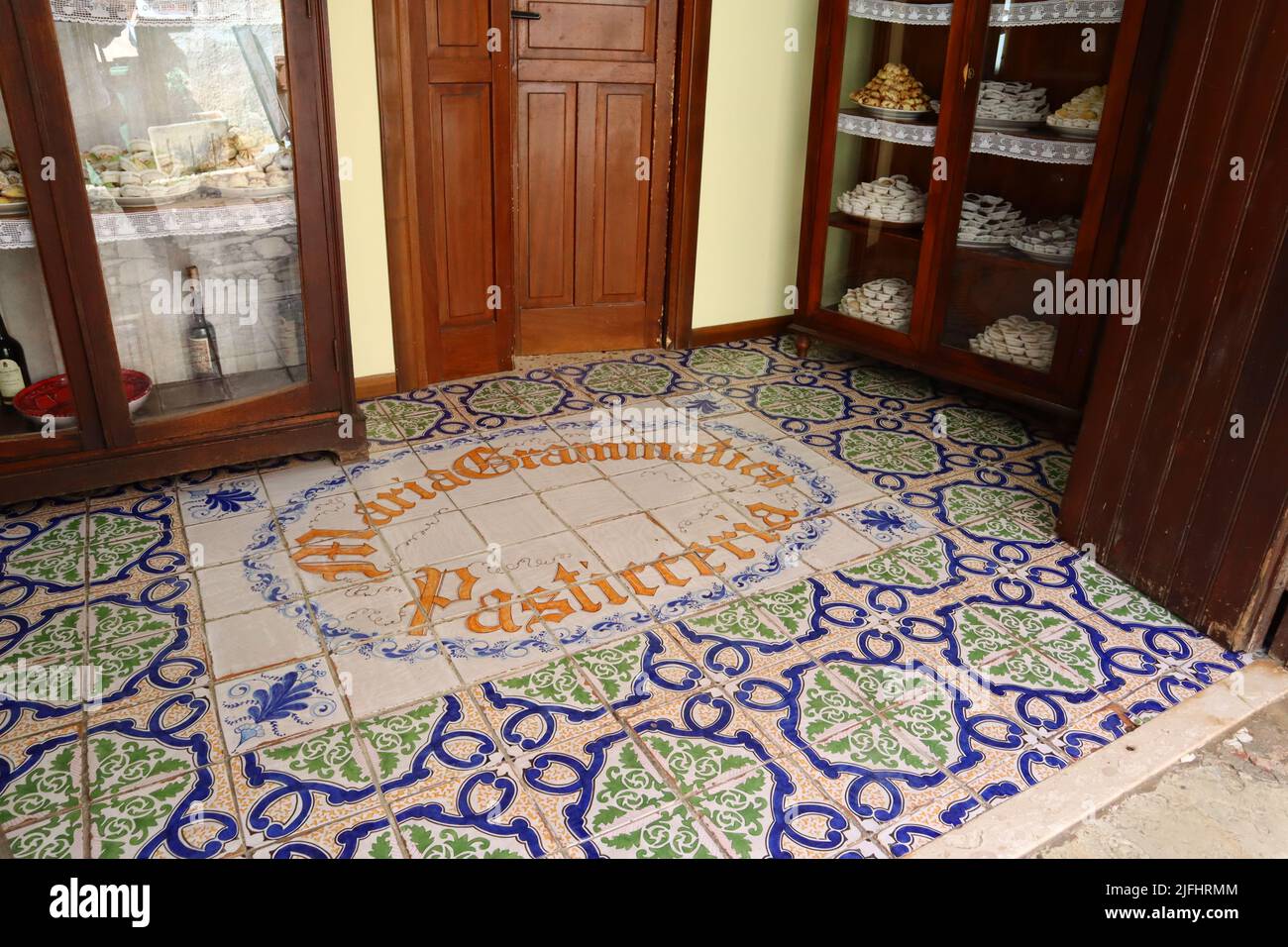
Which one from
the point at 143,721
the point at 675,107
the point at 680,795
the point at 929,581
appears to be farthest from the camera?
the point at 675,107

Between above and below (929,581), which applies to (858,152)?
above

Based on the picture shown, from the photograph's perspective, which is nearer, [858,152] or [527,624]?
[527,624]

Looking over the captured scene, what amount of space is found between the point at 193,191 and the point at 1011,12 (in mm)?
2605

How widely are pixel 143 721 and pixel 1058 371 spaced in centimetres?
281

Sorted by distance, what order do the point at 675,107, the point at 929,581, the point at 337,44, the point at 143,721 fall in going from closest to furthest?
the point at 143,721
the point at 929,581
the point at 337,44
the point at 675,107

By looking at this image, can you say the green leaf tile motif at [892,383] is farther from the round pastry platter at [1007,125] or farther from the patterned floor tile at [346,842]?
the patterned floor tile at [346,842]

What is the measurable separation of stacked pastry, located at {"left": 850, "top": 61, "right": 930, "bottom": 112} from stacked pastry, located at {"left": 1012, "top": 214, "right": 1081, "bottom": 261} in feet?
2.02

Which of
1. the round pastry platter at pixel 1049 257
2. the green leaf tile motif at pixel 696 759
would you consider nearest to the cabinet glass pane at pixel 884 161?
the round pastry platter at pixel 1049 257

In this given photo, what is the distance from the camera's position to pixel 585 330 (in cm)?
402

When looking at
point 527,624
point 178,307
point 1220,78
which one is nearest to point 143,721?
point 527,624

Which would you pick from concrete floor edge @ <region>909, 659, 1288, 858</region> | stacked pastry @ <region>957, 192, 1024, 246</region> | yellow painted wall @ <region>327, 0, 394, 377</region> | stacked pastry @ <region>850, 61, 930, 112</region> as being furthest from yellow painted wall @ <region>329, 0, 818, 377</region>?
concrete floor edge @ <region>909, 659, 1288, 858</region>

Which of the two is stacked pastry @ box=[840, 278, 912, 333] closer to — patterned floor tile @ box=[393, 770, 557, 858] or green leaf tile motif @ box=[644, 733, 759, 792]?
green leaf tile motif @ box=[644, 733, 759, 792]
